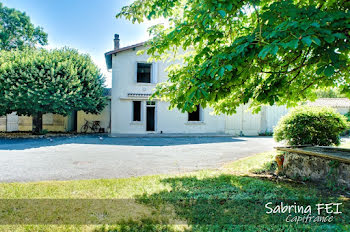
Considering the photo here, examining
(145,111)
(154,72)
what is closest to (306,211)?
(145,111)

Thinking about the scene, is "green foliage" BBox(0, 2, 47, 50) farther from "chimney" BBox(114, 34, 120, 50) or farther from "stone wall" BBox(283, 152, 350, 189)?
"stone wall" BBox(283, 152, 350, 189)

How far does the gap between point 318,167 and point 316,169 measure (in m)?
0.06

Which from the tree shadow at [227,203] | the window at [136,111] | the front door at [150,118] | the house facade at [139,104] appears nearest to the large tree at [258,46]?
the tree shadow at [227,203]

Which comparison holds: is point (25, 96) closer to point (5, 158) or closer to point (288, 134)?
point (5, 158)

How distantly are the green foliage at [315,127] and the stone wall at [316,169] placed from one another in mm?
1317

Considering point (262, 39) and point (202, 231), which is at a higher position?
point (262, 39)

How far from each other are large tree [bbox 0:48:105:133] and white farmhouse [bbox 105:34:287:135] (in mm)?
1751

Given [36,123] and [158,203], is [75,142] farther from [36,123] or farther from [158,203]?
[158,203]

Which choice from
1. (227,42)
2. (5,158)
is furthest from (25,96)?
(227,42)

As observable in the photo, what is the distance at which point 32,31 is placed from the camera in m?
25.3

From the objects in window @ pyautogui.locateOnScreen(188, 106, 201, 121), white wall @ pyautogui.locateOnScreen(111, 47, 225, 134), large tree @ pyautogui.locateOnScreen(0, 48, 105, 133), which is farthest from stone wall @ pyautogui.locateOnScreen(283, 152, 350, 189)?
large tree @ pyautogui.locateOnScreen(0, 48, 105, 133)

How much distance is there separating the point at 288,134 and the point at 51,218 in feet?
19.9

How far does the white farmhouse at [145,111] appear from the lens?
48.9 ft

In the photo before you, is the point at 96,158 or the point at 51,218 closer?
the point at 51,218
